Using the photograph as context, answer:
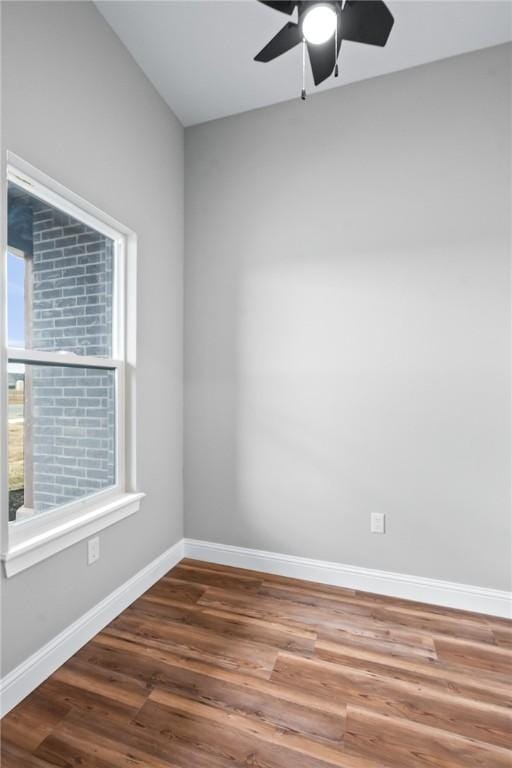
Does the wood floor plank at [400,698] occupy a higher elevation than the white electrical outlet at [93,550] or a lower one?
lower

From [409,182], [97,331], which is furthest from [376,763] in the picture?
[409,182]

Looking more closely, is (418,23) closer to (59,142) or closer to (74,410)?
(59,142)

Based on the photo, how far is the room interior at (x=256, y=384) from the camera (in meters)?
1.46

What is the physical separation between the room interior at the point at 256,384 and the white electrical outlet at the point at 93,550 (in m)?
0.01

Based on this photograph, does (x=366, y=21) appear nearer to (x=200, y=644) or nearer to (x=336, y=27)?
(x=336, y=27)

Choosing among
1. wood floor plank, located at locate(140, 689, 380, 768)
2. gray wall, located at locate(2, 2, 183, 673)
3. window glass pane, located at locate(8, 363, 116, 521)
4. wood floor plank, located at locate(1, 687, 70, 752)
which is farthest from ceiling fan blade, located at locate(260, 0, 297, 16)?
wood floor plank, located at locate(1, 687, 70, 752)

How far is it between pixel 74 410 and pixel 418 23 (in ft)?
8.65

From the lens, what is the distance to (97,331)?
210 centimetres

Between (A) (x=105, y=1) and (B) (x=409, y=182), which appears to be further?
(B) (x=409, y=182)

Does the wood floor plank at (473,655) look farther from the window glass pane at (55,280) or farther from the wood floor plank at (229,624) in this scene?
the window glass pane at (55,280)

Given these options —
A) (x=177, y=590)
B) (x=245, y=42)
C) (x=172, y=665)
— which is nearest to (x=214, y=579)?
(x=177, y=590)

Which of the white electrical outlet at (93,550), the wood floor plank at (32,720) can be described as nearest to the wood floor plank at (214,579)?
the white electrical outlet at (93,550)

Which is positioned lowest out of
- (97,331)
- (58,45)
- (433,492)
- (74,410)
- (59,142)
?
(433,492)

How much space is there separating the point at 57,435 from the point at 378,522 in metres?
1.85
